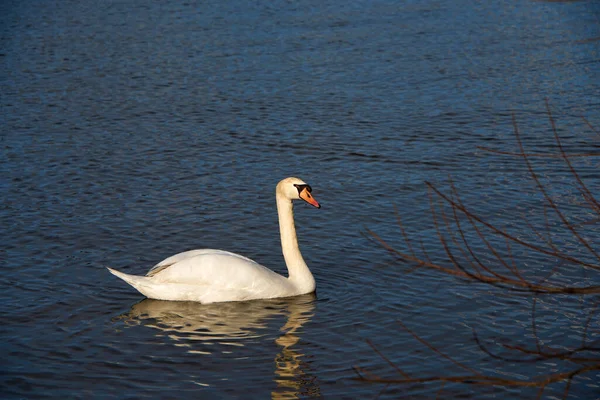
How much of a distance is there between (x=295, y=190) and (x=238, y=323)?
2.01 meters

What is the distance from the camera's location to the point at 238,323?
10.7 meters

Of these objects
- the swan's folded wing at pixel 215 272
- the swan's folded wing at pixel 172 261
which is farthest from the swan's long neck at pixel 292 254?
the swan's folded wing at pixel 172 261

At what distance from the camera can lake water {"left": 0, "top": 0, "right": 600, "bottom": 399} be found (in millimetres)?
9648

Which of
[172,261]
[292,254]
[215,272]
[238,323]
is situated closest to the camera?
[238,323]

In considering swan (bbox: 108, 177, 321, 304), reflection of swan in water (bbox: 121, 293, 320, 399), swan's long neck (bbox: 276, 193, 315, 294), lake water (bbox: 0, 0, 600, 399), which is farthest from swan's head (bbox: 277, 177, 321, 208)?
reflection of swan in water (bbox: 121, 293, 320, 399)

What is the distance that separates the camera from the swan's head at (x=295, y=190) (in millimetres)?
11812

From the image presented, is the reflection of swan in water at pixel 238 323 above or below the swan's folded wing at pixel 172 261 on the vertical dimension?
below

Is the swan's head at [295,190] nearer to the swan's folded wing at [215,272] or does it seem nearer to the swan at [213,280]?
the swan at [213,280]

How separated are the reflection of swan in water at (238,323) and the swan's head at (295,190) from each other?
1201 mm

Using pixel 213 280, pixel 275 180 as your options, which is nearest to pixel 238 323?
pixel 213 280

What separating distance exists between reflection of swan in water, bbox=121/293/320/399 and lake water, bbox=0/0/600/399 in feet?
0.11

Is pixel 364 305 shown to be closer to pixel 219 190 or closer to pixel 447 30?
pixel 219 190

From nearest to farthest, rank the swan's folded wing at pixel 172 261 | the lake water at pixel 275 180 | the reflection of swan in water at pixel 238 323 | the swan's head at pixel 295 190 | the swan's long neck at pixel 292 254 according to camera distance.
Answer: the reflection of swan in water at pixel 238 323 → the lake water at pixel 275 180 → the swan's folded wing at pixel 172 261 → the swan's long neck at pixel 292 254 → the swan's head at pixel 295 190

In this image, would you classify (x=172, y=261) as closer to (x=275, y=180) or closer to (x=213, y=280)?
(x=213, y=280)
